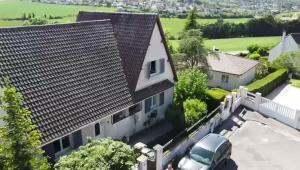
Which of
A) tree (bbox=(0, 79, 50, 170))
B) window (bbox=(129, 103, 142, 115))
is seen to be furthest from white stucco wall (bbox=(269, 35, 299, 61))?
tree (bbox=(0, 79, 50, 170))

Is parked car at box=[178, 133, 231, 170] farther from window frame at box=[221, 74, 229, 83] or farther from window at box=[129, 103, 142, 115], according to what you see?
window frame at box=[221, 74, 229, 83]

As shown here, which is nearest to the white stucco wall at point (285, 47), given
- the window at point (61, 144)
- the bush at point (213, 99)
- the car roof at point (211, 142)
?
the bush at point (213, 99)

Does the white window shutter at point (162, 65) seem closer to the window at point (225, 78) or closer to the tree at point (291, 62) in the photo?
the window at point (225, 78)

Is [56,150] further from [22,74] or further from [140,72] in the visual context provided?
[140,72]

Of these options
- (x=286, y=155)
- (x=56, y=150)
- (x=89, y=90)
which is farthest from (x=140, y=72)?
(x=286, y=155)

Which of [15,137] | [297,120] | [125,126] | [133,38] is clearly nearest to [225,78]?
[297,120]

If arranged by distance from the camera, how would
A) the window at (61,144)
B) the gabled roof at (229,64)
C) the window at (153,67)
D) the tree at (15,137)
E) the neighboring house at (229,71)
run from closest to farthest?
the tree at (15,137) < the window at (61,144) < the window at (153,67) < the neighboring house at (229,71) < the gabled roof at (229,64)
